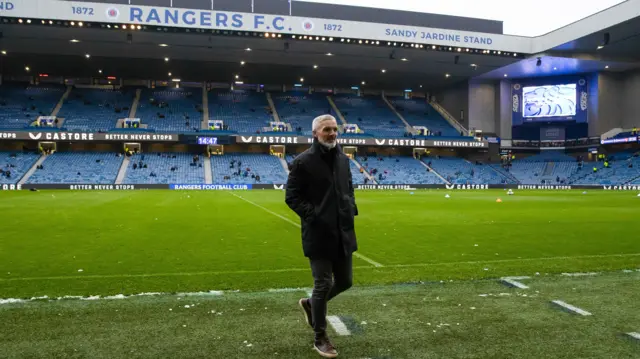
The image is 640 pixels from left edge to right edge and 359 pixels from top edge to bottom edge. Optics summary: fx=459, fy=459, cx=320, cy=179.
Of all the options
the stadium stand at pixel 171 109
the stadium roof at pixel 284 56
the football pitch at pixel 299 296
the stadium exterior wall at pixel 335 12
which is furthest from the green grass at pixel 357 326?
the stadium stand at pixel 171 109

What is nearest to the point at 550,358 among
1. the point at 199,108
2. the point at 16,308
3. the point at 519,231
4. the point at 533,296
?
the point at 533,296

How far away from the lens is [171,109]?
56.6 m

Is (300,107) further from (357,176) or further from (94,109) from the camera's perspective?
(94,109)

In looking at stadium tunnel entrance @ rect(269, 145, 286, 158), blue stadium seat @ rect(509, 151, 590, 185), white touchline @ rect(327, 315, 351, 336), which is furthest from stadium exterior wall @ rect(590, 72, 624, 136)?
white touchline @ rect(327, 315, 351, 336)

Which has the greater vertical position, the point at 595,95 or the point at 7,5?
the point at 7,5

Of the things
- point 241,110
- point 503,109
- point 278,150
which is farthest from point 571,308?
point 503,109

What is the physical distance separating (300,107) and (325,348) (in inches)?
2305

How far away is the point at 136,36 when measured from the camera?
133 feet

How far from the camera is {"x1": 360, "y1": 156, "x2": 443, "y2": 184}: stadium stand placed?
50.8 m

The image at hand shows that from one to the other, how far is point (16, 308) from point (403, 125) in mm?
58741

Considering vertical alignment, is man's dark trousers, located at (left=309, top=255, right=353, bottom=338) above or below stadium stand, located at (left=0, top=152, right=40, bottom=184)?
below

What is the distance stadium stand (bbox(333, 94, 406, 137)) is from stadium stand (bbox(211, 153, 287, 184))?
13.1 meters

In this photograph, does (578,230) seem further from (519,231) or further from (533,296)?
(533,296)

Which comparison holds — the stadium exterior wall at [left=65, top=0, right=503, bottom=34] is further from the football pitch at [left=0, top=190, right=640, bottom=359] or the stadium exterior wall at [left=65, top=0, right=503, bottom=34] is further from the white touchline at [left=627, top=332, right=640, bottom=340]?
the white touchline at [left=627, top=332, right=640, bottom=340]
